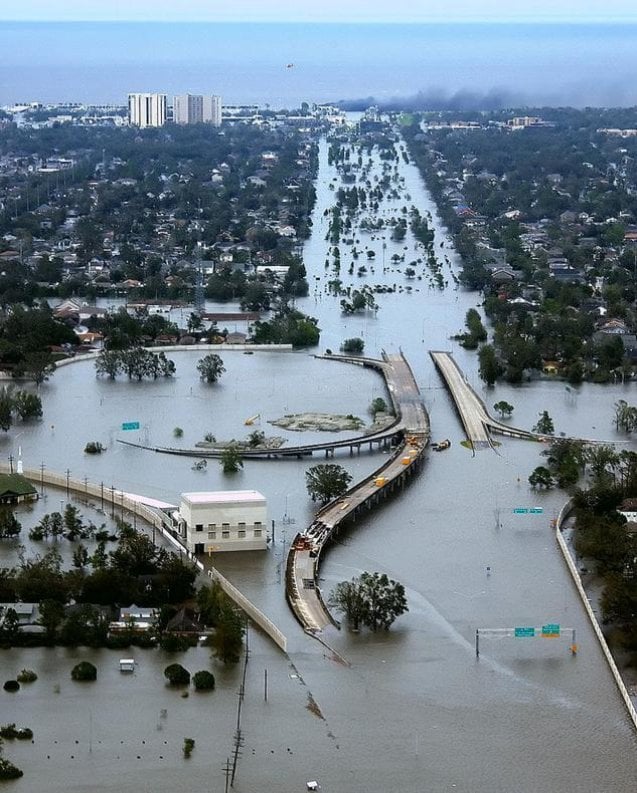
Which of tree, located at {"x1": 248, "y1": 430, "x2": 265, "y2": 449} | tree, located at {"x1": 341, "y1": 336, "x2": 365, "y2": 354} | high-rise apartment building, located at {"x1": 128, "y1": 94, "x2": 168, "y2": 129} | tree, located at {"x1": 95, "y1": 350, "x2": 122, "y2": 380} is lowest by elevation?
high-rise apartment building, located at {"x1": 128, "y1": 94, "x2": 168, "y2": 129}

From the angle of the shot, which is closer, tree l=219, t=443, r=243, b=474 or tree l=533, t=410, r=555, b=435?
tree l=219, t=443, r=243, b=474

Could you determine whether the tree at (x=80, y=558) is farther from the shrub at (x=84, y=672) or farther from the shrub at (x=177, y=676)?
the shrub at (x=177, y=676)

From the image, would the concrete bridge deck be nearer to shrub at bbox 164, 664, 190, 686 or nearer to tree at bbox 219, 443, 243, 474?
tree at bbox 219, 443, 243, 474

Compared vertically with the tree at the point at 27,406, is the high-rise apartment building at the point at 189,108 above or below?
below

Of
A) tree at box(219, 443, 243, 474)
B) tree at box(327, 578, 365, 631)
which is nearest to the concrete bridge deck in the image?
tree at box(219, 443, 243, 474)

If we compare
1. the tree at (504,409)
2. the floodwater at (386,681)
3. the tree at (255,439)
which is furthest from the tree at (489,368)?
the tree at (255,439)

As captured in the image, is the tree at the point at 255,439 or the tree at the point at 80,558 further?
the tree at the point at 255,439

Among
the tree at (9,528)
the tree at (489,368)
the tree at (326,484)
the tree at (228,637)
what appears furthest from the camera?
the tree at (489,368)
